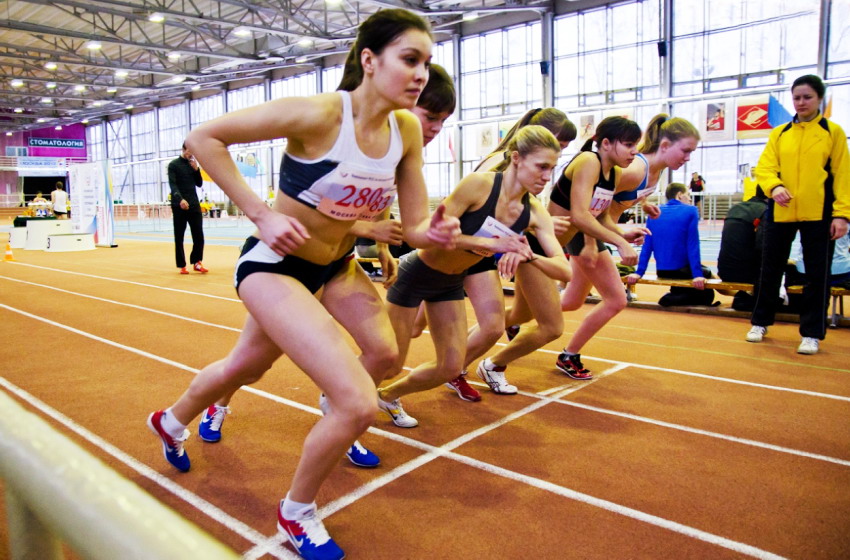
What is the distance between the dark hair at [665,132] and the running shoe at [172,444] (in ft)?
12.1

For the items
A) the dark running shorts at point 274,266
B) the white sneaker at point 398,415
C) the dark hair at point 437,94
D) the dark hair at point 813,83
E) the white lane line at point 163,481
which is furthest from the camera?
the dark hair at point 813,83

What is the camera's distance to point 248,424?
383 cm

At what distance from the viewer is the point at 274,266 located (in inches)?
95.5

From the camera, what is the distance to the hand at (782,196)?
518cm

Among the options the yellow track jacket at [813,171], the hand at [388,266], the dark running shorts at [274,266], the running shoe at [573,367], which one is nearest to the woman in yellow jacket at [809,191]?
the yellow track jacket at [813,171]

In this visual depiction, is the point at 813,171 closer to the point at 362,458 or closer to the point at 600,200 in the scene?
the point at 600,200

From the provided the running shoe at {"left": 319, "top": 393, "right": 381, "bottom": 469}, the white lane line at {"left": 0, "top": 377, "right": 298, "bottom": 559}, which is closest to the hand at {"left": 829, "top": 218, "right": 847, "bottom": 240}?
the running shoe at {"left": 319, "top": 393, "right": 381, "bottom": 469}

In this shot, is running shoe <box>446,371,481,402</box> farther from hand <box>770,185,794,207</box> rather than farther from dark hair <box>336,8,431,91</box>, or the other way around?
hand <box>770,185,794,207</box>

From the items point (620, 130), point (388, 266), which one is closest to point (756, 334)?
A: point (620, 130)

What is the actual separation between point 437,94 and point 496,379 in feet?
6.51

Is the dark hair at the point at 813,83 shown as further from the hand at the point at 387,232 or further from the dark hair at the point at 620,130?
the hand at the point at 387,232

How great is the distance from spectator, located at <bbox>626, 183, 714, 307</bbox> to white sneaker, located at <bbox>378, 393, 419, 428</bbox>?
4241 mm

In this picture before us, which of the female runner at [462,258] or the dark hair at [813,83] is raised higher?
the dark hair at [813,83]

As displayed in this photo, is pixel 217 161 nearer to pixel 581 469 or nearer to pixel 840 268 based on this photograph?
pixel 581 469
